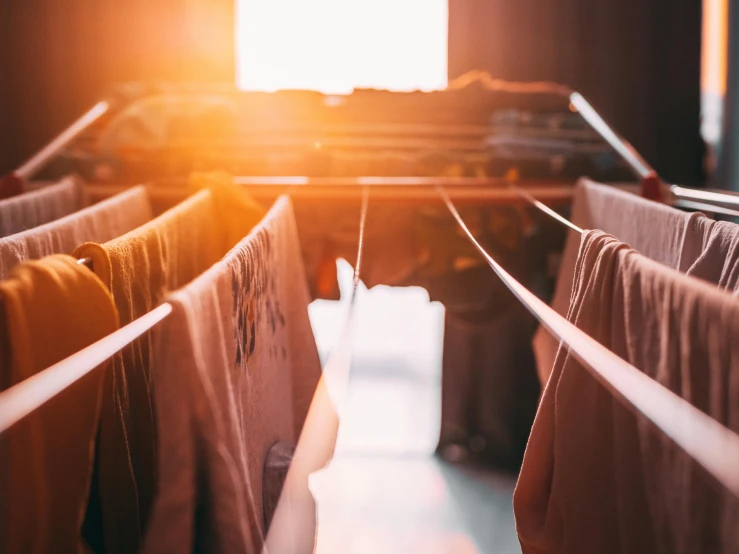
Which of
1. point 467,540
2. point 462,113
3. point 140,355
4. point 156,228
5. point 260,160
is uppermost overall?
point 462,113

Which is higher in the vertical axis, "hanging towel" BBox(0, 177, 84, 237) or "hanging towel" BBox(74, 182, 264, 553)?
"hanging towel" BBox(0, 177, 84, 237)

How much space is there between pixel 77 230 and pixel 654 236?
856 mm

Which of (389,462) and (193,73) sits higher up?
(193,73)

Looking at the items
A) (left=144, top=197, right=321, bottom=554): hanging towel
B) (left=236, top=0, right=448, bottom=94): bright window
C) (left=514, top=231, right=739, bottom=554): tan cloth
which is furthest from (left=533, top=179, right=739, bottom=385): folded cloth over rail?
(left=236, top=0, right=448, bottom=94): bright window

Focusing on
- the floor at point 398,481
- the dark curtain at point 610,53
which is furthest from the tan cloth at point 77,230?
the dark curtain at point 610,53

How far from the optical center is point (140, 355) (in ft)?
2.54

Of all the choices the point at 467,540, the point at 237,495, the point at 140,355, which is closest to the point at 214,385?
the point at 237,495

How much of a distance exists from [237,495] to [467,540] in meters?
1.28

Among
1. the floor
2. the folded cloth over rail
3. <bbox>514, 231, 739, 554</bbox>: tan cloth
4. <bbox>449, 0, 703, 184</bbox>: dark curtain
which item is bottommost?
the floor

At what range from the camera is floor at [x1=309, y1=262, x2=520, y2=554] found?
1.70 meters

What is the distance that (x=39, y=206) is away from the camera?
3.69ft

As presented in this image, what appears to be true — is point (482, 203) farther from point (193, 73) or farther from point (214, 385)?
point (193, 73)

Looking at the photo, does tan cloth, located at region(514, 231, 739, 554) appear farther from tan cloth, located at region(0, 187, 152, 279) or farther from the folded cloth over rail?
tan cloth, located at region(0, 187, 152, 279)

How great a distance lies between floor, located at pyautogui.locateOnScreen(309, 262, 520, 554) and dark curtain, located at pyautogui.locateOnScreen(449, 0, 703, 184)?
1151 millimetres
